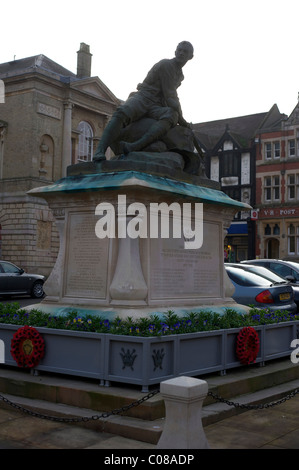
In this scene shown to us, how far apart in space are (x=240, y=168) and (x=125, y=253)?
153ft

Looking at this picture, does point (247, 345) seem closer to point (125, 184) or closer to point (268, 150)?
point (125, 184)

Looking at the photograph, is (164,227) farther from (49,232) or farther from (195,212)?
(49,232)

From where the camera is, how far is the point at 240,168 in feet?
172

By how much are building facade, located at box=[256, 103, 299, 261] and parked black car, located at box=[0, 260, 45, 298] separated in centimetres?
2871

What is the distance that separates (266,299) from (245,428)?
6.08 m

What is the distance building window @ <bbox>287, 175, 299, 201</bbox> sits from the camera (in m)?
48.1

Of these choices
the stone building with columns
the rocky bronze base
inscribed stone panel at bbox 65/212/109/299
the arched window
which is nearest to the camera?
inscribed stone panel at bbox 65/212/109/299

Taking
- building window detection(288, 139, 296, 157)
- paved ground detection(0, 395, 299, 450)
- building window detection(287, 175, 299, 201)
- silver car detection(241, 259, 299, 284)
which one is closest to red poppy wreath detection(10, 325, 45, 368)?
paved ground detection(0, 395, 299, 450)

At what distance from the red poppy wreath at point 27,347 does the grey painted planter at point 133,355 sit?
83mm

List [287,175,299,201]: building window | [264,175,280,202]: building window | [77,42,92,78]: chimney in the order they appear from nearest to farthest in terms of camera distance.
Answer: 1. [77,42,92,78]: chimney
2. [287,175,299,201]: building window
3. [264,175,280,202]: building window

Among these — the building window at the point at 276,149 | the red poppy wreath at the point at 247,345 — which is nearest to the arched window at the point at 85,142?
the building window at the point at 276,149

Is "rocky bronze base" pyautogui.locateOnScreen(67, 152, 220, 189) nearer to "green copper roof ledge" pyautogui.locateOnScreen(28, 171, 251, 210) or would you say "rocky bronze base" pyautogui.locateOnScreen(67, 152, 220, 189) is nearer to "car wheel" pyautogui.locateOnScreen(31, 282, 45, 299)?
"green copper roof ledge" pyautogui.locateOnScreen(28, 171, 251, 210)

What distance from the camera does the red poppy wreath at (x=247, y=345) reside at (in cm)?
697

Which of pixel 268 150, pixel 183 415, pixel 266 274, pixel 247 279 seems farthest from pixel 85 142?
pixel 183 415
